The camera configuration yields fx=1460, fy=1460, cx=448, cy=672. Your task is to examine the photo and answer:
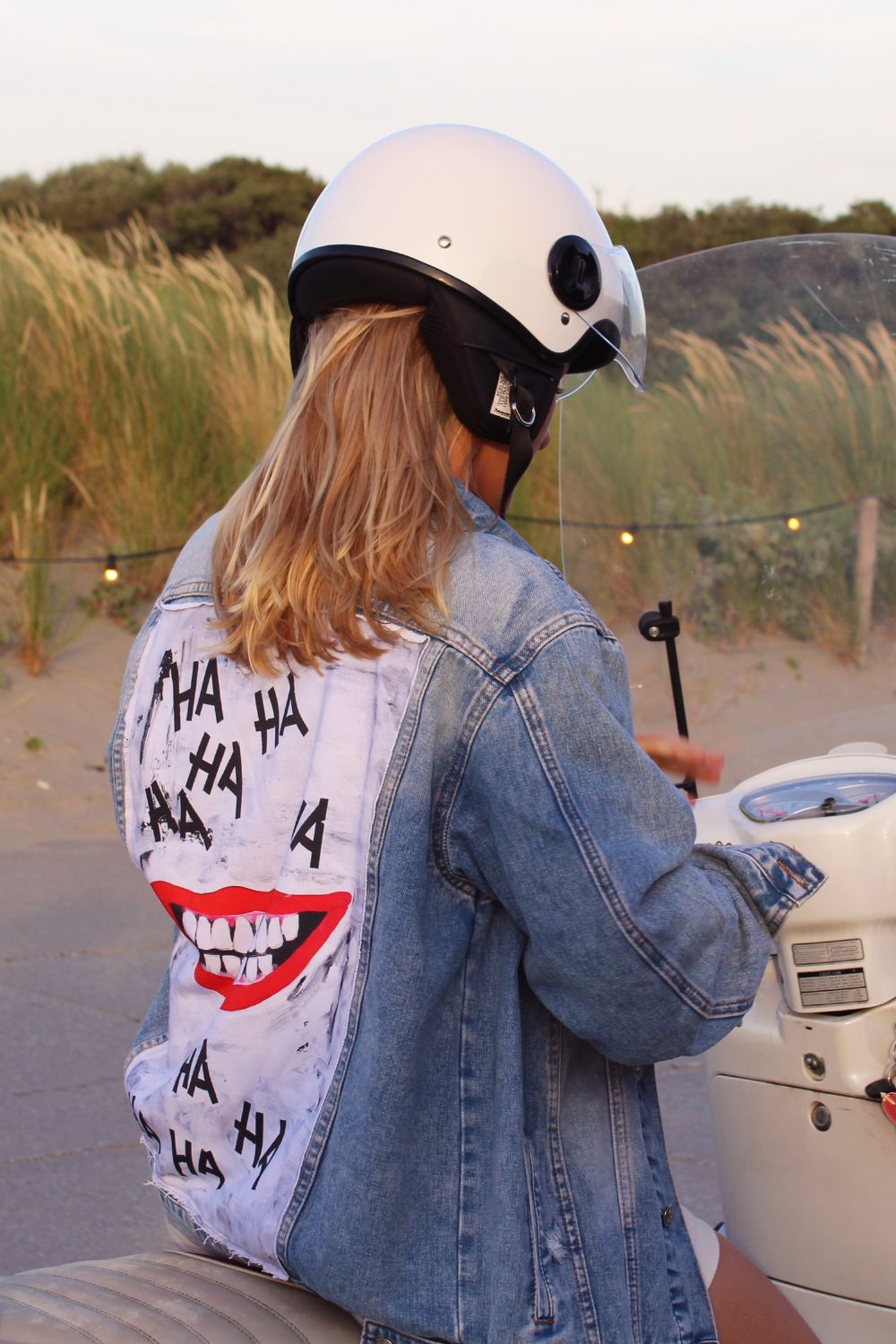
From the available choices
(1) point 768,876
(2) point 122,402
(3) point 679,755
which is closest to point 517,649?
(1) point 768,876

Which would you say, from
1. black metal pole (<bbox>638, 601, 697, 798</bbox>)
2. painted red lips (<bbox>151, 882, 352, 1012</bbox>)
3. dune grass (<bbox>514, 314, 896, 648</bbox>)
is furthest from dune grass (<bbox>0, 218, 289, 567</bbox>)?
painted red lips (<bbox>151, 882, 352, 1012</bbox>)

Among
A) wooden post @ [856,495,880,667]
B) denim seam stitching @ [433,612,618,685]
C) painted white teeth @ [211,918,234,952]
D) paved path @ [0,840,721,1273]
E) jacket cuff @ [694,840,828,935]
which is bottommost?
paved path @ [0,840,721,1273]

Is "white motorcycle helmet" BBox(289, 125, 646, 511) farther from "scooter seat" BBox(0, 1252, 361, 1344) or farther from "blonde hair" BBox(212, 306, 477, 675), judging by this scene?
"scooter seat" BBox(0, 1252, 361, 1344)

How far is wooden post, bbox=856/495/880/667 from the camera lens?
6.52ft

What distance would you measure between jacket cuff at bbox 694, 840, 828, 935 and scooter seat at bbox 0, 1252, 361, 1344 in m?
0.55

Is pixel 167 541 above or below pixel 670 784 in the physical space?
above

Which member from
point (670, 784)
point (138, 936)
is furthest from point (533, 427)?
point (138, 936)

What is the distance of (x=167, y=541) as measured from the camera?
8164 millimetres

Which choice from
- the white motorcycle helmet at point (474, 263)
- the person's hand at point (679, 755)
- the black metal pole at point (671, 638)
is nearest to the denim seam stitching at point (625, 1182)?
the person's hand at point (679, 755)

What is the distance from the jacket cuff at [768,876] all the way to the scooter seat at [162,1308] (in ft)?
1.80

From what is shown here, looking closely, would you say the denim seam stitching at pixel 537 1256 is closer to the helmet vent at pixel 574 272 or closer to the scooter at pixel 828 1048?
the scooter at pixel 828 1048

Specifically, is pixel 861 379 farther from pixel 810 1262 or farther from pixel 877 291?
pixel 810 1262

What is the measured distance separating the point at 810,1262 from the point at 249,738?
1.01 metres

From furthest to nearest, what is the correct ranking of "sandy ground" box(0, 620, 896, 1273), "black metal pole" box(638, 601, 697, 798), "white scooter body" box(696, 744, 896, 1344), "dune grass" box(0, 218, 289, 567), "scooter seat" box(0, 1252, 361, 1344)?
"dune grass" box(0, 218, 289, 567) < "sandy ground" box(0, 620, 896, 1273) < "black metal pole" box(638, 601, 697, 798) < "white scooter body" box(696, 744, 896, 1344) < "scooter seat" box(0, 1252, 361, 1344)
